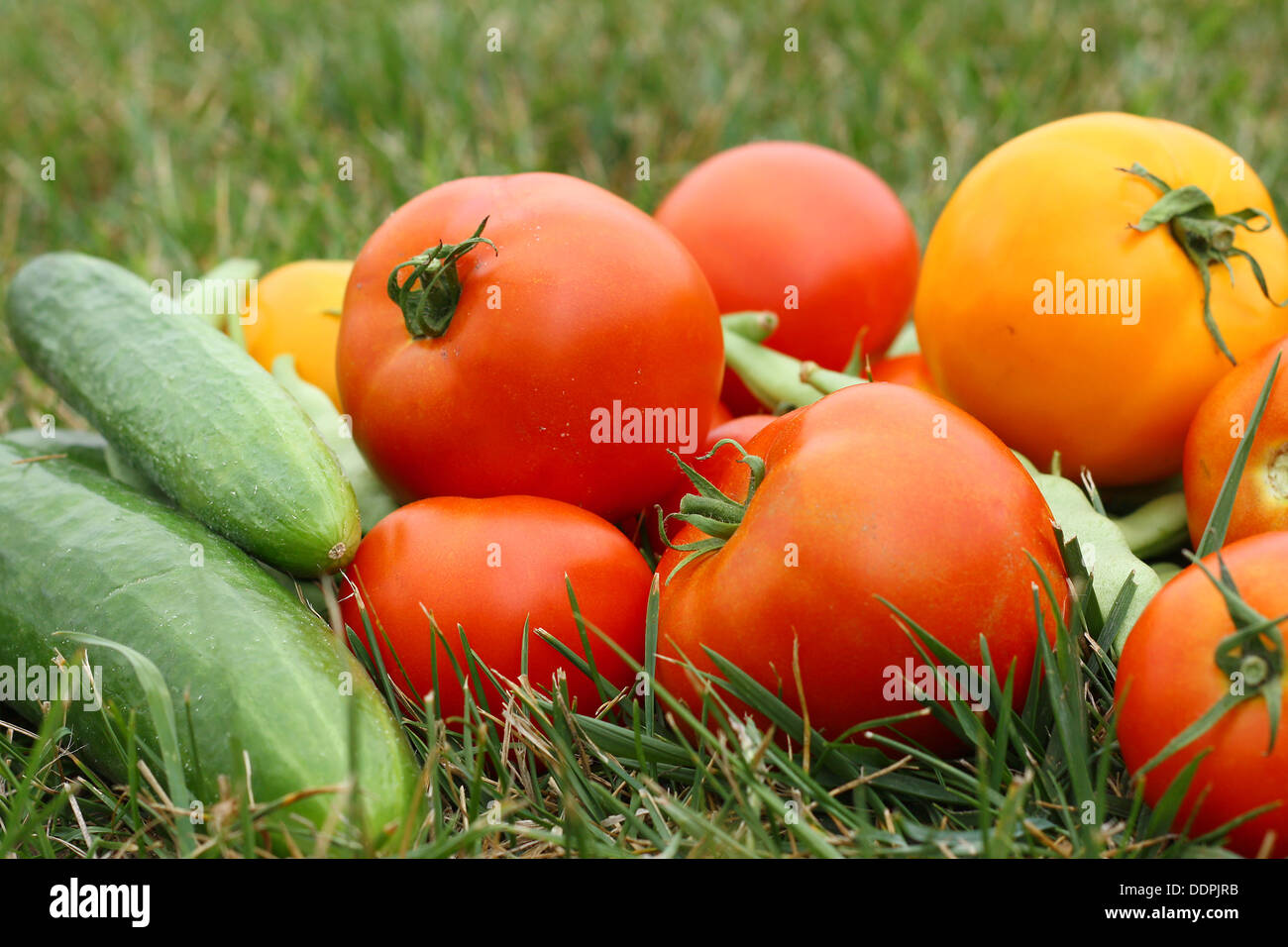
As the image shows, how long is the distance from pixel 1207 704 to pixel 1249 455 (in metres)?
0.48

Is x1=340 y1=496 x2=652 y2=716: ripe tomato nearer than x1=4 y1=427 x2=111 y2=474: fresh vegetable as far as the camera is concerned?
Yes

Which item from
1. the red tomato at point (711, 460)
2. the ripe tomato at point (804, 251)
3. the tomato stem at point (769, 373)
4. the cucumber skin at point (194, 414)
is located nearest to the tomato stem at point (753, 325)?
the tomato stem at point (769, 373)

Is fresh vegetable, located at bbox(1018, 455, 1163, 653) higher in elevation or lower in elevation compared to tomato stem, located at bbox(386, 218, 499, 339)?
lower

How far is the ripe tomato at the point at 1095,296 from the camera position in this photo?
1.70 m

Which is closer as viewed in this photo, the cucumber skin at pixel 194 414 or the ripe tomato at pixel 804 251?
the cucumber skin at pixel 194 414

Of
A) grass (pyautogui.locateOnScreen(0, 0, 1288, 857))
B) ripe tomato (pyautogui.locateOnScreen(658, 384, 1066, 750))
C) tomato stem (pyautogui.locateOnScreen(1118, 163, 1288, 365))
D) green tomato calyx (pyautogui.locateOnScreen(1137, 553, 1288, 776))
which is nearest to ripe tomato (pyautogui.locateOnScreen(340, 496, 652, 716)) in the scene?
ripe tomato (pyautogui.locateOnScreen(658, 384, 1066, 750))

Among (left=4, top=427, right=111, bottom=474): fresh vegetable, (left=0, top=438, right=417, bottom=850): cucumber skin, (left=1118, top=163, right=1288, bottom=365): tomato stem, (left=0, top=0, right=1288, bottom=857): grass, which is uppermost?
(left=0, top=0, right=1288, bottom=857): grass

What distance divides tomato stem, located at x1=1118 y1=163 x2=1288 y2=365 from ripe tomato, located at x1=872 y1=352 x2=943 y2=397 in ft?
1.45

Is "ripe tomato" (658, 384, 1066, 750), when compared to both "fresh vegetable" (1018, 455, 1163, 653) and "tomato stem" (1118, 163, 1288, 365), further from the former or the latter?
"tomato stem" (1118, 163, 1288, 365)

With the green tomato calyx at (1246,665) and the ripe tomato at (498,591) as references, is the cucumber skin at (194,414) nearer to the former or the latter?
the ripe tomato at (498,591)

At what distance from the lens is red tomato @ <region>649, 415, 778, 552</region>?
1.74 m
